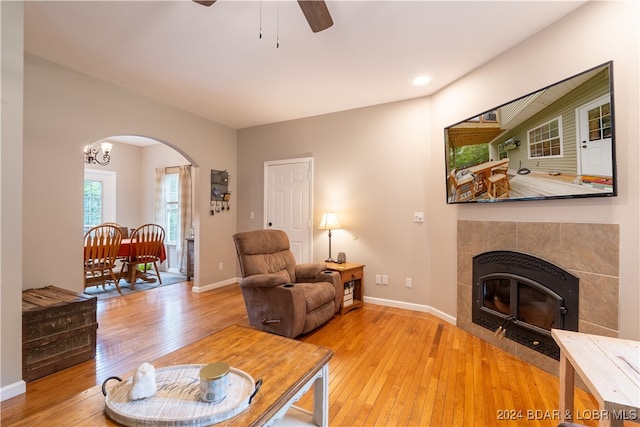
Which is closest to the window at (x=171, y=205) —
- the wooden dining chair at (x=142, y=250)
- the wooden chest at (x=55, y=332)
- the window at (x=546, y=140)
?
the wooden dining chair at (x=142, y=250)

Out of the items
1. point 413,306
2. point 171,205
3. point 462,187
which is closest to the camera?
point 462,187

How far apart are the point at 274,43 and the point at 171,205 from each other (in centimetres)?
478

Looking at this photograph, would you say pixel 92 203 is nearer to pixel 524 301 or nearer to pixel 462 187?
pixel 462 187

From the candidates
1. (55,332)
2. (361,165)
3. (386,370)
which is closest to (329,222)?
(361,165)

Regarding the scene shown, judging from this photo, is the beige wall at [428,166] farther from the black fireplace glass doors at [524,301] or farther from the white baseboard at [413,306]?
the black fireplace glass doors at [524,301]

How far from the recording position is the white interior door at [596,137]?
1850 millimetres

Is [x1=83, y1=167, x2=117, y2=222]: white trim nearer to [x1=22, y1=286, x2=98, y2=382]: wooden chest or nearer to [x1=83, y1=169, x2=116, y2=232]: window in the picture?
[x1=83, y1=169, x2=116, y2=232]: window

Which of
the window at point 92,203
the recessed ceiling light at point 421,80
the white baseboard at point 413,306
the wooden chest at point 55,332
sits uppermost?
the recessed ceiling light at point 421,80

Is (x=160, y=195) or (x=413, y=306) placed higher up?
(x=160, y=195)

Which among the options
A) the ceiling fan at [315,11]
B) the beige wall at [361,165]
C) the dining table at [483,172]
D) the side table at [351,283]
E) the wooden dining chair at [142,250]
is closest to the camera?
the ceiling fan at [315,11]

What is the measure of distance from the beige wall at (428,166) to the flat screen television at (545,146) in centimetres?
9

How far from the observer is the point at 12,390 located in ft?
6.19

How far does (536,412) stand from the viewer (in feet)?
5.81

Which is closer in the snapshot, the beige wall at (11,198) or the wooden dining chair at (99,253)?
the beige wall at (11,198)
